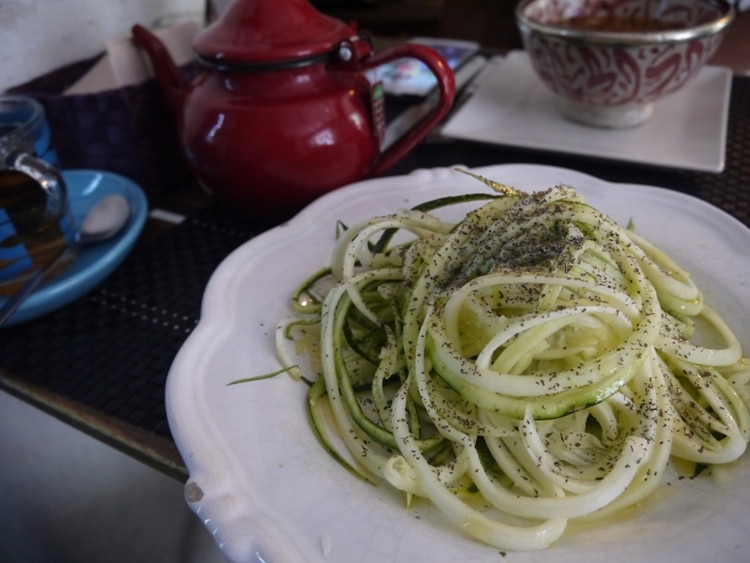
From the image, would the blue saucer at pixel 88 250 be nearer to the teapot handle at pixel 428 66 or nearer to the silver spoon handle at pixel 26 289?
the silver spoon handle at pixel 26 289

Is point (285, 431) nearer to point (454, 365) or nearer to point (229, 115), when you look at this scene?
point (454, 365)

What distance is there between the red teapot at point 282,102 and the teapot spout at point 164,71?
0.05 metres

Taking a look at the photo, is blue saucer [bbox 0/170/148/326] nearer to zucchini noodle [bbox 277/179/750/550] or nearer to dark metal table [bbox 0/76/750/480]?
dark metal table [bbox 0/76/750/480]

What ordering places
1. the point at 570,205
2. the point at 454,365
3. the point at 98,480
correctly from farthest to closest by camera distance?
the point at 98,480 → the point at 570,205 → the point at 454,365

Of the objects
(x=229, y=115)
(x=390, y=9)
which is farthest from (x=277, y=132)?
(x=390, y=9)

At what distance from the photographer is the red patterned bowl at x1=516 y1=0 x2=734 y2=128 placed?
46.4 inches

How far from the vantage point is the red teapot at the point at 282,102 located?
3.11 ft

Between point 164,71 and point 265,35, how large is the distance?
26 cm

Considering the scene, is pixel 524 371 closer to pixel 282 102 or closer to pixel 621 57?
pixel 282 102

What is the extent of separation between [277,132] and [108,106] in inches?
13.6

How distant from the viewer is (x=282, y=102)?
0.97 metres

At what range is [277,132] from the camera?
967 millimetres

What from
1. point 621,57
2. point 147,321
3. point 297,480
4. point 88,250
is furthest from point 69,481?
point 621,57

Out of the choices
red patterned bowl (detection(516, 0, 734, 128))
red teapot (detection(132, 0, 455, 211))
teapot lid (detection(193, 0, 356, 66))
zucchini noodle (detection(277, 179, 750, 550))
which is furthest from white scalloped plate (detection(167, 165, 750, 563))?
red patterned bowl (detection(516, 0, 734, 128))
